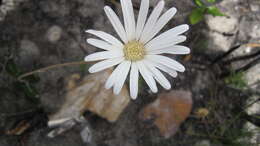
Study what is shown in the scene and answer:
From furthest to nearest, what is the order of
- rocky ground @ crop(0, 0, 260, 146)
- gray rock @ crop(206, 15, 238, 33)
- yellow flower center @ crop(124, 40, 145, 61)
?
gray rock @ crop(206, 15, 238, 33), rocky ground @ crop(0, 0, 260, 146), yellow flower center @ crop(124, 40, 145, 61)

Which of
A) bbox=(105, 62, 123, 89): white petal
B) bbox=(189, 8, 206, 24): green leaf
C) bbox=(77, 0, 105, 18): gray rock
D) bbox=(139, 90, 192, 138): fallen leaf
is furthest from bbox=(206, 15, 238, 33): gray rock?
bbox=(105, 62, 123, 89): white petal

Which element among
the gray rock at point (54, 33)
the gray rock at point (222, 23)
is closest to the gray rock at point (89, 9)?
the gray rock at point (54, 33)

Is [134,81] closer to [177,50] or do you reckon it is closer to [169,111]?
[177,50]

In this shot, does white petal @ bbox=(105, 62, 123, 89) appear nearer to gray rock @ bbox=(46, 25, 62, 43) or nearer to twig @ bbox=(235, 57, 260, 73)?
gray rock @ bbox=(46, 25, 62, 43)

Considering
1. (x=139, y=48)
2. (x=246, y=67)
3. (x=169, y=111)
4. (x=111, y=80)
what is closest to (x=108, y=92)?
(x=169, y=111)

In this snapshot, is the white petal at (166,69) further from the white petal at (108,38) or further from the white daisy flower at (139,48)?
the white petal at (108,38)

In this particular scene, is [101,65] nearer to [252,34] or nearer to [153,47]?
[153,47]

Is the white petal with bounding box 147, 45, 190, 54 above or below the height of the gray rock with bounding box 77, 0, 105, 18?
below
